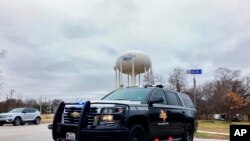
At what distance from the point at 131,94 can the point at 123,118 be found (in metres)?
2.19

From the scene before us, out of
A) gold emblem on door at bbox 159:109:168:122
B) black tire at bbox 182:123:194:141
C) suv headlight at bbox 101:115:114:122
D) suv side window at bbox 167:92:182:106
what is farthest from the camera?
black tire at bbox 182:123:194:141

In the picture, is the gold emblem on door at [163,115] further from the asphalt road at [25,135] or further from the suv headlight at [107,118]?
the asphalt road at [25,135]

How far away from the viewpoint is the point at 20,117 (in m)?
30.5

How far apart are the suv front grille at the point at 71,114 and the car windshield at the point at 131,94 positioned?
194 cm

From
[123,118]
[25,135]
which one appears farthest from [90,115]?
[25,135]

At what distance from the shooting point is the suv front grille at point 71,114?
934 cm

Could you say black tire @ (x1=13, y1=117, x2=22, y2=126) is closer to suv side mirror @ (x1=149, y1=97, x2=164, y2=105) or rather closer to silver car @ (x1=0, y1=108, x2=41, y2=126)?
silver car @ (x1=0, y1=108, x2=41, y2=126)

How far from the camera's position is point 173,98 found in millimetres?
12633

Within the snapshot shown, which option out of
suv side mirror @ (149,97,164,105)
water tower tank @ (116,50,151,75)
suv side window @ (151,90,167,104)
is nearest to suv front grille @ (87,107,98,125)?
suv side mirror @ (149,97,164,105)

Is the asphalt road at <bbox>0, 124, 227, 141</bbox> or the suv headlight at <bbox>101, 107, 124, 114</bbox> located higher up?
the suv headlight at <bbox>101, 107, 124, 114</bbox>

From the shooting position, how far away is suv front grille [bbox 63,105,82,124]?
9336 mm

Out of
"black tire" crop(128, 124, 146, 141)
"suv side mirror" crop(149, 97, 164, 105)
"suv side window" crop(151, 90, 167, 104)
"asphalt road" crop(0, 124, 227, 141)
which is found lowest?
"asphalt road" crop(0, 124, 227, 141)

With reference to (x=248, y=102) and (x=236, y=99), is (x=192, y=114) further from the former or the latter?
(x=248, y=102)

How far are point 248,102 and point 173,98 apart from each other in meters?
65.3
